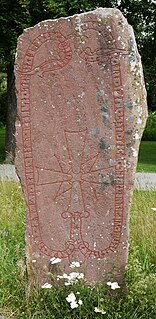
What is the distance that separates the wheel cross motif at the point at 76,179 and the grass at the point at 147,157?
9126 mm

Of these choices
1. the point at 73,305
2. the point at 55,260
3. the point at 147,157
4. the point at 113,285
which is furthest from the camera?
the point at 147,157

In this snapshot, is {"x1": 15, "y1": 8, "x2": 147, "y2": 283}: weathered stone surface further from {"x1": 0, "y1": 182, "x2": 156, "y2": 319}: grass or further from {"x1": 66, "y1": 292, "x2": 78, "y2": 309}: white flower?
{"x1": 66, "y1": 292, "x2": 78, "y2": 309}: white flower

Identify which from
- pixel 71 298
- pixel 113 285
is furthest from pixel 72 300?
pixel 113 285

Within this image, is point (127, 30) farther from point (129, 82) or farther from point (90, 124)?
point (90, 124)

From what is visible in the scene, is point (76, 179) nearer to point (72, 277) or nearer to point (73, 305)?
point (72, 277)

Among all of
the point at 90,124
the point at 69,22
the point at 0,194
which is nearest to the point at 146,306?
the point at 90,124

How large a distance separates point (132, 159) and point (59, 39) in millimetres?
1020

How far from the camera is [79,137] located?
410 cm

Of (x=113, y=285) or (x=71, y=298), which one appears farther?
(x=113, y=285)

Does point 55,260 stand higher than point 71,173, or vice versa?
point 71,173

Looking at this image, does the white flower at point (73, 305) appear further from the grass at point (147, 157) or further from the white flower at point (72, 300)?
the grass at point (147, 157)

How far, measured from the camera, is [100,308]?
12.3ft

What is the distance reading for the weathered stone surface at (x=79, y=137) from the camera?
4.04 m

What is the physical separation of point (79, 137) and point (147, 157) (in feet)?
45.0
